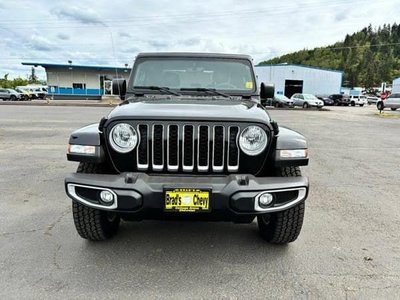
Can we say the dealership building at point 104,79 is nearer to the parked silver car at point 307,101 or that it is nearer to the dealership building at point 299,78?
the dealership building at point 299,78

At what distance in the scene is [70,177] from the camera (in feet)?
9.95

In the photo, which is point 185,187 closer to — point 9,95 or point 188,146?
point 188,146

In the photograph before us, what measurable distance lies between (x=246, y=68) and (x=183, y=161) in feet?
6.67

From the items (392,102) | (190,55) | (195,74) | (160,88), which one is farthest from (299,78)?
(160,88)

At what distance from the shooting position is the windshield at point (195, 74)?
442 centimetres

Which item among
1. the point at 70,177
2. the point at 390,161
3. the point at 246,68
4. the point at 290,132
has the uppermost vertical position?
the point at 246,68

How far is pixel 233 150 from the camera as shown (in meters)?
3.04

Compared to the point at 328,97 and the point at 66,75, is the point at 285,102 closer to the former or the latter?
the point at 328,97

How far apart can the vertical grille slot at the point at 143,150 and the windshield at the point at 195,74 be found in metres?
1.47

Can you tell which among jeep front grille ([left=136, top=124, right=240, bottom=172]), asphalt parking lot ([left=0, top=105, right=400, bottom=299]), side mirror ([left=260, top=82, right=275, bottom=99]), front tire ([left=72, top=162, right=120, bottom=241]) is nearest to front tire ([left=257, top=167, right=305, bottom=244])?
asphalt parking lot ([left=0, top=105, right=400, bottom=299])

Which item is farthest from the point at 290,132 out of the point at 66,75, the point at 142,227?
the point at 66,75

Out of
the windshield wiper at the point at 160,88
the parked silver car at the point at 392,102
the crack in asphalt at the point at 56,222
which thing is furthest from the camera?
the parked silver car at the point at 392,102

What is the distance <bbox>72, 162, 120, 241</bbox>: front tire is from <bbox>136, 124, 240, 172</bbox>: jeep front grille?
0.51m

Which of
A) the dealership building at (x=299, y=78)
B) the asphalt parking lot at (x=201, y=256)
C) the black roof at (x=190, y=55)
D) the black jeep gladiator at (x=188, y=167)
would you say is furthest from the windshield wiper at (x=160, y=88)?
the dealership building at (x=299, y=78)
